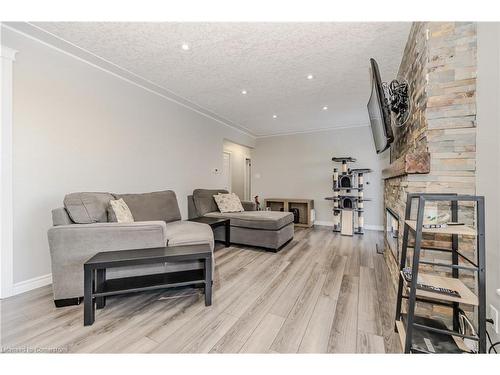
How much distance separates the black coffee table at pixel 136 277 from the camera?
1.48m

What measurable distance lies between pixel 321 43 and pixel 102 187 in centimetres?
292

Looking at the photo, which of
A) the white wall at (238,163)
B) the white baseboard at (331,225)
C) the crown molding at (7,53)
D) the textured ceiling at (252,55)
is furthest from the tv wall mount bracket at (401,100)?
the white wall at (238,163)

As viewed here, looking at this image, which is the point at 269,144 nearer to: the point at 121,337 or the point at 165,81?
the point at 165,81

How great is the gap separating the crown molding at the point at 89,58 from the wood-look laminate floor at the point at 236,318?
2.39 metres

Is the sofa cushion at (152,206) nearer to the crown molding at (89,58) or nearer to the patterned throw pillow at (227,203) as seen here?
the patterned throw pillow at (227,203)

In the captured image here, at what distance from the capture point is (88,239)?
1709 mm

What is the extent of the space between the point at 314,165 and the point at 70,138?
15.8 feet

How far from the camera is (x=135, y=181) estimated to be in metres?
2.94

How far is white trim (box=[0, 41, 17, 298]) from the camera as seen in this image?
1.80 m

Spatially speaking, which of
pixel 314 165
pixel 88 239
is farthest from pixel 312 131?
pixel 88 239

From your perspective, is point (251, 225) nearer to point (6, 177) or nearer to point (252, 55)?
point (252, 55)

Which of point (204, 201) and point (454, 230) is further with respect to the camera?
point (204, 201)
